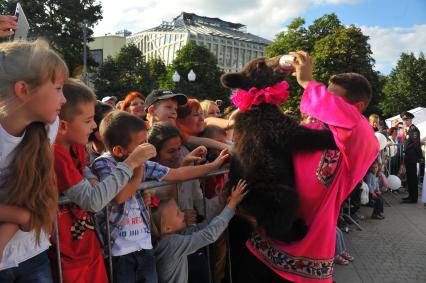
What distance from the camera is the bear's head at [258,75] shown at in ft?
7.31

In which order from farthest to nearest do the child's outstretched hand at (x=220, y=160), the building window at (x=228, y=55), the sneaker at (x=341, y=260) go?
the building window at (x=228, y=55)
the sneaker at (x=341, y=260)
the child's outstretched hand at (x=220, y=160)

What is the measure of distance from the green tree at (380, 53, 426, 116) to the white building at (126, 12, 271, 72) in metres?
55.9

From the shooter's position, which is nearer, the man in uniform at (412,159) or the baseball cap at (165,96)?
the baseball cap at (165,96)

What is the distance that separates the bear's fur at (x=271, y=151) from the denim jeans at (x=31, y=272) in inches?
42.9

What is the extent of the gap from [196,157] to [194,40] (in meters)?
86.9

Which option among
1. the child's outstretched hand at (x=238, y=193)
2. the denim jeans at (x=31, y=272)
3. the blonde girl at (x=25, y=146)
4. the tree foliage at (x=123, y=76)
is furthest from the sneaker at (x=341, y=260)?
the tree foliage at (x=123, y=76)

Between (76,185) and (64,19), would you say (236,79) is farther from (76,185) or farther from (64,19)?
(64,19)

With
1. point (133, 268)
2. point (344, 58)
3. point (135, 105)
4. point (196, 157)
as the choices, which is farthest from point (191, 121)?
point (344, 58)

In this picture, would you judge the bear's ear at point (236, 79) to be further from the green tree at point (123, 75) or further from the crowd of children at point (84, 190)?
the green tree at point (123, 75)

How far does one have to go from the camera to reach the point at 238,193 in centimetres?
233

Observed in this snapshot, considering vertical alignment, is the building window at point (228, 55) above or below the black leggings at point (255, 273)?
above

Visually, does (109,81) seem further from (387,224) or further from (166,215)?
(166,215)

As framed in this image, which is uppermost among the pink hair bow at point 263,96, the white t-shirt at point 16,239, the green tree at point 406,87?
the green tree at point 406,87

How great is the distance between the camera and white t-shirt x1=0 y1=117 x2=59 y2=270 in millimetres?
1674
